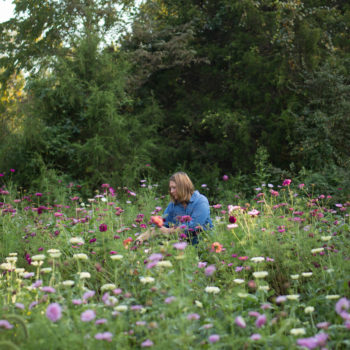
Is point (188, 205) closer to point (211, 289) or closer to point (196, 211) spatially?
point (196, 211)

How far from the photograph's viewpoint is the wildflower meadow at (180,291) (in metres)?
2.00

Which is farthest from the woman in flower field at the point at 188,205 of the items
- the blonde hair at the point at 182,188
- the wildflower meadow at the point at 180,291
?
the wildflower meadow at the point at 180,291

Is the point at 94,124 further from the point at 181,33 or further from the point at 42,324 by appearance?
the point at 42,324

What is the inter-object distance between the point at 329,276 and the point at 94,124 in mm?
5948

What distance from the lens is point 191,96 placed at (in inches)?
381

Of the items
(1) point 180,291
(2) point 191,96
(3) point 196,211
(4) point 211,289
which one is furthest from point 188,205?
(2) point 191,96

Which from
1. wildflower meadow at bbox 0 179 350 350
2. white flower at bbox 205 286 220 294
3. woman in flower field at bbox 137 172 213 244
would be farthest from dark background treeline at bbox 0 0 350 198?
white flower at bbox 205 286 220 294

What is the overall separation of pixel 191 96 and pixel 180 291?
7.80m

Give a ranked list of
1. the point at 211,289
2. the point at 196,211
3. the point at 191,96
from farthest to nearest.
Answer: the point at 191,96
the point at 196,211
the point at 211,289

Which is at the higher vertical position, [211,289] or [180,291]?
[180,291]

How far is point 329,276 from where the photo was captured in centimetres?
294

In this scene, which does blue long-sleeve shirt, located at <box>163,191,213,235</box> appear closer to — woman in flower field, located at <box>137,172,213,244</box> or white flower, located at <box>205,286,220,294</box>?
woman in flower field, located at <box>137,172,213,244</box>

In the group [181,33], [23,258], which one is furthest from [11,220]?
[181,33]

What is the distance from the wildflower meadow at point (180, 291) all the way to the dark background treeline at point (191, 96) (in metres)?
3.16
